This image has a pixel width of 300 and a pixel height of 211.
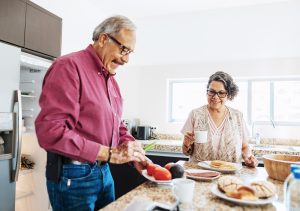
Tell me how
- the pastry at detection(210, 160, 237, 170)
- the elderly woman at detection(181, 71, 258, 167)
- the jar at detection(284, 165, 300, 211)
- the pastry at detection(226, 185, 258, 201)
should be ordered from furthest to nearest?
the elderly woman at detection(181, 71, 258, 167), the pastry at detection(210, 160, 237, 170), the pastry at detection(226, 185, 258, 201), the jar at detection(284, 165, 300, 211)

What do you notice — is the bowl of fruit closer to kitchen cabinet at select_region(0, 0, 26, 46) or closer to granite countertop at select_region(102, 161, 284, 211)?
granite countertop at select_region(102, 161, 284, 211)

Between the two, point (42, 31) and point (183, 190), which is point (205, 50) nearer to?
point (42, 31)

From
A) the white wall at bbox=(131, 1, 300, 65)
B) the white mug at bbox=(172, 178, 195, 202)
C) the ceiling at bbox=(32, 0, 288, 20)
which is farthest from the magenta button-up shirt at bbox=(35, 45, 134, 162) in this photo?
the white wall at bbox=(131, 1, 300, 65)

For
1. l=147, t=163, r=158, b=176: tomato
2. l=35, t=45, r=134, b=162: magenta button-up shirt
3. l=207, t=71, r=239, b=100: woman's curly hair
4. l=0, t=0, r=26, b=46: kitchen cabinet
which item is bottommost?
l=147, t=163, r=158, b=176: tomato

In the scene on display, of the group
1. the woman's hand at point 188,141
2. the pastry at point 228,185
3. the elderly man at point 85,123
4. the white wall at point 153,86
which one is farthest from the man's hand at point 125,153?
the white wall at point 153,86

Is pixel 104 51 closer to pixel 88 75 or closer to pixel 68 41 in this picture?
pixel 88 75

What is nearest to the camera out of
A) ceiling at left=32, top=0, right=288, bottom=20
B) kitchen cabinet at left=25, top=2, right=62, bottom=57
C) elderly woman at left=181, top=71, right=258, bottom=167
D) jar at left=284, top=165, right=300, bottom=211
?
jar at left=284, top=165, right=300, bottom=211

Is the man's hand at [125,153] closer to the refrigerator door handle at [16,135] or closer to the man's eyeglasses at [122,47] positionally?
the man's eyeglasses at [122,47]

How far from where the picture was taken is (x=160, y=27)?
143 inches

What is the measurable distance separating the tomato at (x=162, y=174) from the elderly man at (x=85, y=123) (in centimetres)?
9

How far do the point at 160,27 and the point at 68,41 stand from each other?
1.33 m

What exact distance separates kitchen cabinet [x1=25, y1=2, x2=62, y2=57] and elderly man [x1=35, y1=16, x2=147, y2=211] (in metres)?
A: 1.15

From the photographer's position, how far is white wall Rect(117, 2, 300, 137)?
319 centimetres

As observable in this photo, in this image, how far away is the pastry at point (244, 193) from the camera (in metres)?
0.97
